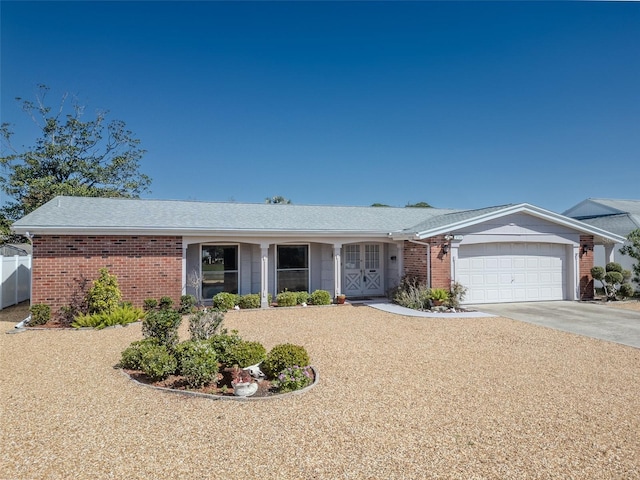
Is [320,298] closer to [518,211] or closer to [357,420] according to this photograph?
[518,211]

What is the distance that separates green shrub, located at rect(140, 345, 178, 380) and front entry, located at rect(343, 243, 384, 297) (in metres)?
10.6

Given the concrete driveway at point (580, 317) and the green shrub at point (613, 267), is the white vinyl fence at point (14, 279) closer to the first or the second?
the concrete driveway at point (580, 317)

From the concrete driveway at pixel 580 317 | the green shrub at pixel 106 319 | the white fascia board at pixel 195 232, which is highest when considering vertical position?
the white fascia board at pixel 195 232

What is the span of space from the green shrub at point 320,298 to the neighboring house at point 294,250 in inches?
21.0

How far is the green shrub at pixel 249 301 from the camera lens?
43.9 ft

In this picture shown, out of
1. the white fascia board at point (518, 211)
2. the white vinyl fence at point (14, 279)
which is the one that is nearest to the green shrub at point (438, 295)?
the white fascia board at point (518, 211)

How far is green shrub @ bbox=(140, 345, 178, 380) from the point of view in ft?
19.0

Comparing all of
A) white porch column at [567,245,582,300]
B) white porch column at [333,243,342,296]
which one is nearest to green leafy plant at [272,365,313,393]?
white porch column at [333,243,342,296]

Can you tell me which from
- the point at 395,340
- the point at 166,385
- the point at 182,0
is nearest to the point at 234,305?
the point at 395,340

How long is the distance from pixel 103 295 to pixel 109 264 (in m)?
1.23

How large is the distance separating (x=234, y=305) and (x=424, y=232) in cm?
728

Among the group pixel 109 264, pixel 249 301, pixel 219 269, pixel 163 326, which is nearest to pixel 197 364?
pixel 163 326

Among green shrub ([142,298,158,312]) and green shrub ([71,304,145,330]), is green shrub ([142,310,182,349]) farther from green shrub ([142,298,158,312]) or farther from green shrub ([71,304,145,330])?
green shrub ([142,298,158,312])

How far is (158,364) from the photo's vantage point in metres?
5.84
